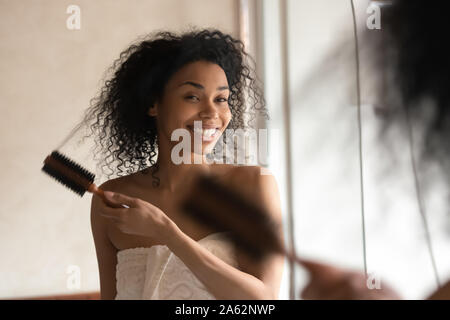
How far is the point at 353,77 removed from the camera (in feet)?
1.10

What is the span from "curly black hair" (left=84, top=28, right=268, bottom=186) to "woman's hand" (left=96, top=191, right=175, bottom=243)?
0.08 m

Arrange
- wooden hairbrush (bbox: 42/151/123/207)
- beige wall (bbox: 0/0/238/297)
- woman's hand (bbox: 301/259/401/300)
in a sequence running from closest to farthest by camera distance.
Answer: woman's hand (bbox: 301/259/401/300) → wooden hairbrush (bbox: 42/151/123/207) → beige wall (bbox: 0/0/238/297)

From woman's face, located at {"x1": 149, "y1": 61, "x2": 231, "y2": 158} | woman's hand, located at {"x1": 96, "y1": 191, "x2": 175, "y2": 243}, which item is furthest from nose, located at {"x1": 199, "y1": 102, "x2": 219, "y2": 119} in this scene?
woman's hand, located at {"x1": 96, "y1": 191, "x2": 175, "y2": 243}

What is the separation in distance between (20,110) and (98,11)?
6.8 inches

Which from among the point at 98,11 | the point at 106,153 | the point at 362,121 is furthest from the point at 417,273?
the point at 98,11

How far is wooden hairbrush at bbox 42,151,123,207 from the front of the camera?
0.41 meters

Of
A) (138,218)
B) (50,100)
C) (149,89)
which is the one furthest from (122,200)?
(50,100)

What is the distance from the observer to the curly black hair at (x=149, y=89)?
0.46 metres

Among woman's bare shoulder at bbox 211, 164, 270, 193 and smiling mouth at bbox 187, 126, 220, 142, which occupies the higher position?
smiling mouth at bbox 187, 126, 220, 142

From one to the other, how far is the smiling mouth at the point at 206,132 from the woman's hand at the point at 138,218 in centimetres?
9

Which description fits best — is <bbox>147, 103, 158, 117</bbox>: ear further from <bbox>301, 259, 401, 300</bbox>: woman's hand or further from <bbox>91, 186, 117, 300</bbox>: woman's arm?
<bbox>301, 259, 401, 300</bbox>: woman's hand

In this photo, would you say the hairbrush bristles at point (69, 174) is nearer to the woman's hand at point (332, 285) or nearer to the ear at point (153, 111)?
the ear at point (153, 111)

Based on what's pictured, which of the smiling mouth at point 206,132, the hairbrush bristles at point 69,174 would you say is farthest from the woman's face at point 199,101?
the hairbrush bristles at point 69,174

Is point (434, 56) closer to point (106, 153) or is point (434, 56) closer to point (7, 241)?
point (106, 153)
